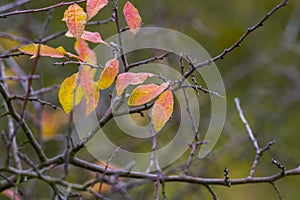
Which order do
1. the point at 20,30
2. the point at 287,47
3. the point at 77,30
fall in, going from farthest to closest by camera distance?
the point at 287,47 → the point at 20,30 → the point at 77,30

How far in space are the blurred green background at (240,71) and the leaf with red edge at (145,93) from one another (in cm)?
136

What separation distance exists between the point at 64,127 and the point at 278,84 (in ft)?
4.33

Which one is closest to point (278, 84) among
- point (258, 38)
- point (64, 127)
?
point (258, 38)

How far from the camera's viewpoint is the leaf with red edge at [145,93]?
96 cm

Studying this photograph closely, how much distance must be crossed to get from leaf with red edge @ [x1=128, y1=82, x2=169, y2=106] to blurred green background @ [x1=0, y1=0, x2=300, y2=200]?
4.46ft

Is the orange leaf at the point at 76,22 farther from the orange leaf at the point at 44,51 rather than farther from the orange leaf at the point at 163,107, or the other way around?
the orange leaf at the point at 163,107

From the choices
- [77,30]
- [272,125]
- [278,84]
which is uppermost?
[278,84]

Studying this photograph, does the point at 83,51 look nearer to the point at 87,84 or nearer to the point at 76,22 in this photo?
the point at 87,84

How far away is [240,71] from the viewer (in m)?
2.88

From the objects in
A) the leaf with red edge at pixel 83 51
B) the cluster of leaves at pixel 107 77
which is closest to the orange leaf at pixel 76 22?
the cluster of leaves at pixel 107 77

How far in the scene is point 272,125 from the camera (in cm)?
283

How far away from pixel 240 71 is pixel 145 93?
78.5 inches

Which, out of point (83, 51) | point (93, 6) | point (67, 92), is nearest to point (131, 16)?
point (93, 6)

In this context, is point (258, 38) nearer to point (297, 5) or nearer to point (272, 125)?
point (297, 5)
